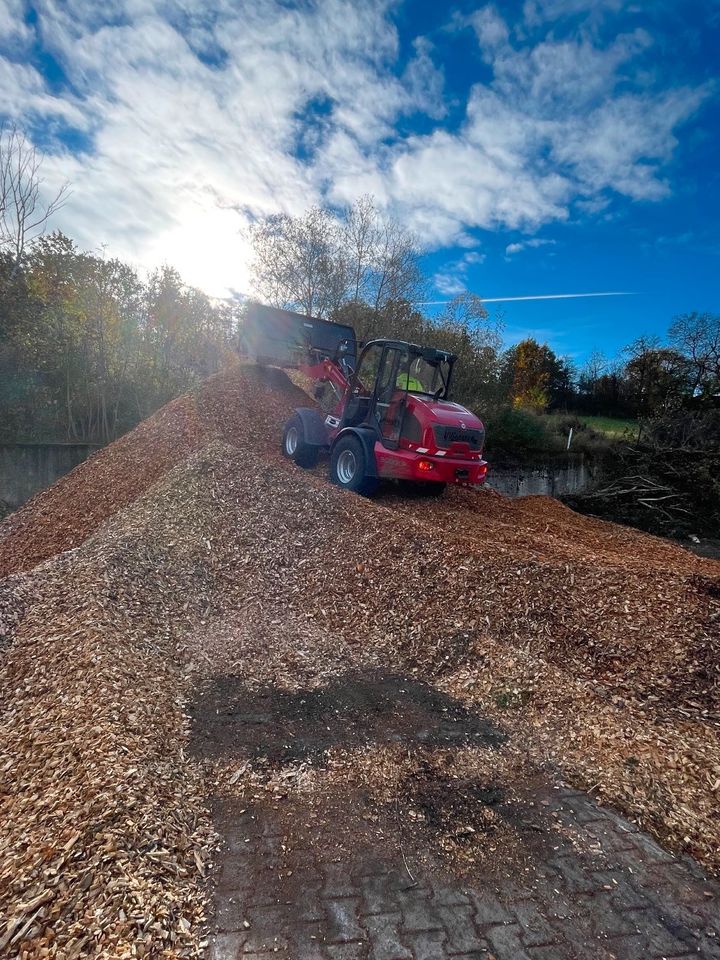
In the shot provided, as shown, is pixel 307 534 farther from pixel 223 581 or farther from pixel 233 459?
pixel 233 459

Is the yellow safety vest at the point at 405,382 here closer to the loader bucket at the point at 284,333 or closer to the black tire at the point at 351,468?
the black tire at the point at 351,468

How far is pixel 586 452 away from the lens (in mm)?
17719

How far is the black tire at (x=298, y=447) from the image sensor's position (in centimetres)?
909

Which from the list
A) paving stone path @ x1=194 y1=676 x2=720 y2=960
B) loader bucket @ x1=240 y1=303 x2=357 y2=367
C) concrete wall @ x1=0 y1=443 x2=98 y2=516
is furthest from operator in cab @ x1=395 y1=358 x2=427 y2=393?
concrete wall @ x1=0 y1=443 x2=98 y2=516

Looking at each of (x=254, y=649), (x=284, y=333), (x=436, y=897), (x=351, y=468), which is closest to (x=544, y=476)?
(x=284, y=333)

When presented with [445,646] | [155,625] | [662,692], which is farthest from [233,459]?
[662,692]

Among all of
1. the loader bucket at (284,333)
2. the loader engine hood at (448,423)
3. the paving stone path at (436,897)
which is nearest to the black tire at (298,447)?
the loader engine hood at (448,423)

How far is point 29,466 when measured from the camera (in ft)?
34.0

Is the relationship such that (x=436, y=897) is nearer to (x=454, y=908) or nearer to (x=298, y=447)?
(x=454, y=908)

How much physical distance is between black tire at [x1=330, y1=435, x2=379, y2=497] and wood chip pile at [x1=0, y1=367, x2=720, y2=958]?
0.43m

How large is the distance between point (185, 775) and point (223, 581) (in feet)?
9.03

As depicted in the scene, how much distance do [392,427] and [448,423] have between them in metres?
0.91

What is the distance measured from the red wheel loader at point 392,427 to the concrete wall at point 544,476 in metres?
7.12

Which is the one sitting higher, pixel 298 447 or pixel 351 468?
pixel 298 447
